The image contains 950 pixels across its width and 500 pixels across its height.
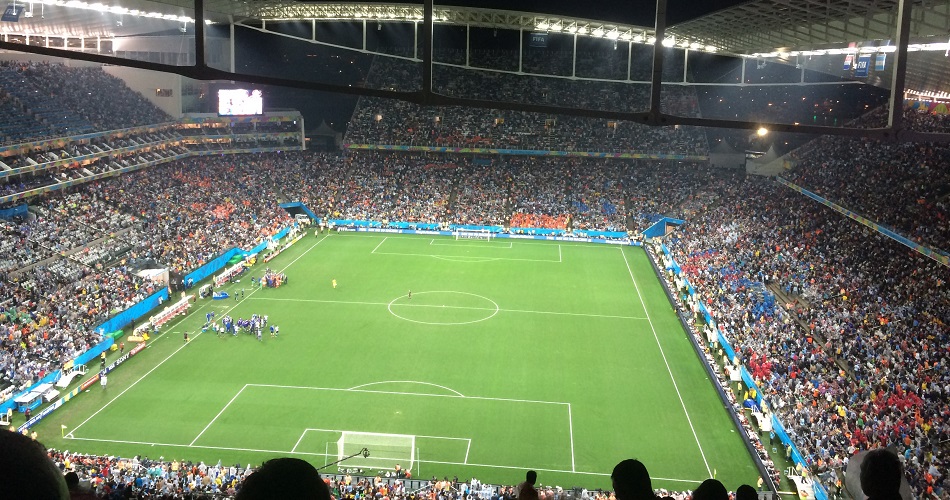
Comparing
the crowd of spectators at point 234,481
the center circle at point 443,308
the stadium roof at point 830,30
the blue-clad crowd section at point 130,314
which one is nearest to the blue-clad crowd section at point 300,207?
the blue-clad crowd section at point 130,314

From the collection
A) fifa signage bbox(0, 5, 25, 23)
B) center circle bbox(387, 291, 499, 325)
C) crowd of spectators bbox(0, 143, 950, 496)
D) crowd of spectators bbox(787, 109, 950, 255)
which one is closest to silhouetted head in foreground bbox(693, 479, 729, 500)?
crowd of spectators bbox(0, 143, 950, 496)

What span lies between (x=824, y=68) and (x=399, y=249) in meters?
26.3

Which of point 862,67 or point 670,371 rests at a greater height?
point 862,67

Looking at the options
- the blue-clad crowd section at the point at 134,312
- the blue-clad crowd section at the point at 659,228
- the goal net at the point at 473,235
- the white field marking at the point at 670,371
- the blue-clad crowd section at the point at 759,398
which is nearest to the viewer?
the blue-clad crowd section at the point at 759,398

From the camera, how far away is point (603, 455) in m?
22.8

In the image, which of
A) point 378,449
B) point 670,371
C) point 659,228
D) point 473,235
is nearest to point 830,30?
point 670,371

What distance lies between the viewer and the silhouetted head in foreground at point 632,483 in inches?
108

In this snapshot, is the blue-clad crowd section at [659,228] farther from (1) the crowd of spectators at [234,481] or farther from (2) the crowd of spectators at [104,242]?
(1) the crowd of spectators at [234,481]

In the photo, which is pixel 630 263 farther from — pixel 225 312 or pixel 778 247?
pixel 225 312

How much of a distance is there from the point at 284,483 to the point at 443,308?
3537 cm

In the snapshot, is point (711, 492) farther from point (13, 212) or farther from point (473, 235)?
point (473, 235)

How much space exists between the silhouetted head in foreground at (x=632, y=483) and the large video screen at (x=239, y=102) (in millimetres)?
57773

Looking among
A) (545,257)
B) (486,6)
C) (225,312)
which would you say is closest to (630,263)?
(545,257)

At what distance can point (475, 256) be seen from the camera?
4775 centimetres
